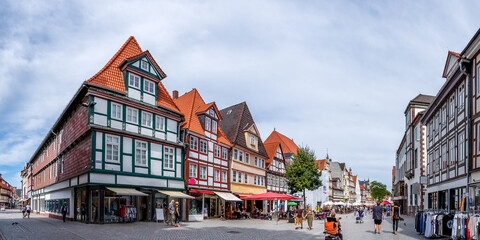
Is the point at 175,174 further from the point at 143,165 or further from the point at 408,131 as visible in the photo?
the point at 408,131

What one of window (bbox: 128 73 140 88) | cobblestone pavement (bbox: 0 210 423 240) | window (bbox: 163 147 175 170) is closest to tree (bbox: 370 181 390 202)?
window (bbox: 163 147 175 170)

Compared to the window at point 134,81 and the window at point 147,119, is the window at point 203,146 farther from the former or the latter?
the window at point 134,81

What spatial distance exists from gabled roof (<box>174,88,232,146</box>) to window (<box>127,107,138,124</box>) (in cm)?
675

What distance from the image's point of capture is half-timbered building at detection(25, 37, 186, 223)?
25672 millimetres

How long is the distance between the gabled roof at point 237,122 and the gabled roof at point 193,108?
6.05 feet

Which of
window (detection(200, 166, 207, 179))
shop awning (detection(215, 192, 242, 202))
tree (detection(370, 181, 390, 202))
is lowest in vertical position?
tree (detection(370, 181, 390, 202))

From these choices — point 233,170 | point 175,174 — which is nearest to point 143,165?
point 175,174

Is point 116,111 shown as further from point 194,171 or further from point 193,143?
point 194,171

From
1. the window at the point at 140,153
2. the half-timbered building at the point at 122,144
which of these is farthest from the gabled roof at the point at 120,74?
the window at the point at 140,153

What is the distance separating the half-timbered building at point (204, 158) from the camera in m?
34.9

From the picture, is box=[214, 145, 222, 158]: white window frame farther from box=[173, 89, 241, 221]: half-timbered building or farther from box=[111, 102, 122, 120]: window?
box=[111, 102, 122, 120]: window

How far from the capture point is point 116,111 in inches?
1063

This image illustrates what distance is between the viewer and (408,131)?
50406mm

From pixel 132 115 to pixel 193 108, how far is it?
10260 mm
